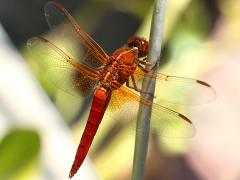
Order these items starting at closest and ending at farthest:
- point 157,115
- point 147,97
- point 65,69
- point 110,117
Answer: point 147,97 → point 157,115 → point 65,69 → point 110,117

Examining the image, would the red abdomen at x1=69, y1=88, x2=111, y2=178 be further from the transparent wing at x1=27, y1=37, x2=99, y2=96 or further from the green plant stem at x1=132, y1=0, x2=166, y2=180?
the green plant stem at x1=132, y1=0, x2=166, y2=180

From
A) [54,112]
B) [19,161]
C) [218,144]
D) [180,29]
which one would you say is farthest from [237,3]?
[19,161]

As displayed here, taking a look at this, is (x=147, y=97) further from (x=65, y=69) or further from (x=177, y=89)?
(x=65, y=69)

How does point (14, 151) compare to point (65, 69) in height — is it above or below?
below

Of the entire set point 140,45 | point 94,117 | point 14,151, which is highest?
point 140,45

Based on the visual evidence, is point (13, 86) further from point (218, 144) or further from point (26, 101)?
point (218, 144)

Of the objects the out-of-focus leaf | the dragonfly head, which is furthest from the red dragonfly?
the out-of-focus leaf

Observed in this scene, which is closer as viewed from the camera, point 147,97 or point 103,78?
point 147,97

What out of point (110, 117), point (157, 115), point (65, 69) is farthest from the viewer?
point (110, 117)

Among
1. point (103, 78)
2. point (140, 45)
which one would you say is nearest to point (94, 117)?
point (103, 78)
